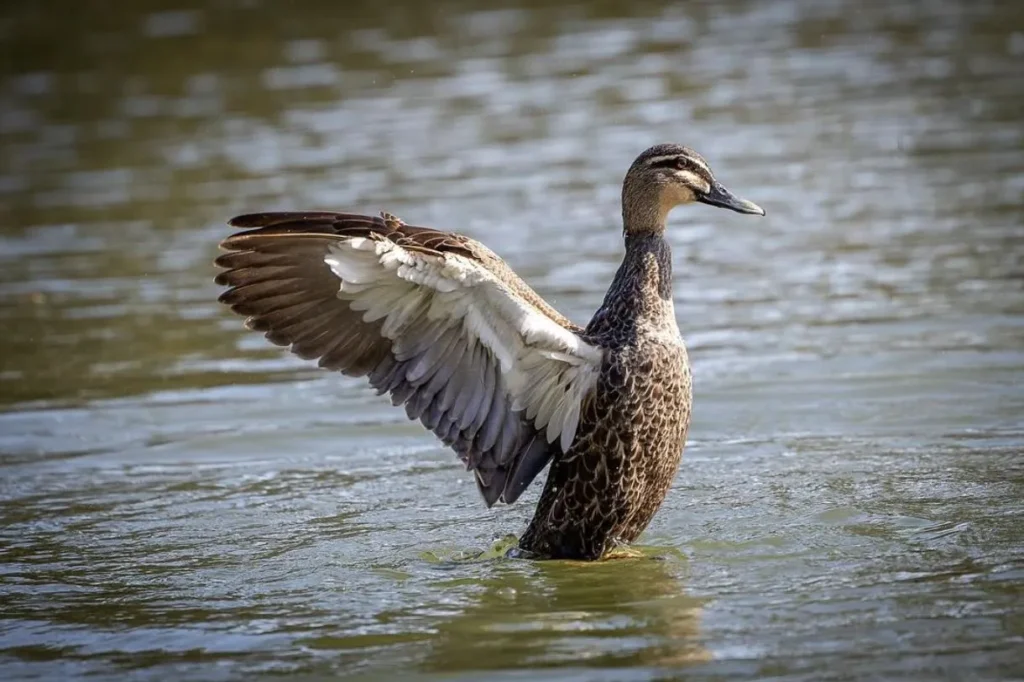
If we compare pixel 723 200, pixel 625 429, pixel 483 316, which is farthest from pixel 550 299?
pixel 483 316

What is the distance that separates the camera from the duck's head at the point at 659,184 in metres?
7.27

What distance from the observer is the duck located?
663 centimetres

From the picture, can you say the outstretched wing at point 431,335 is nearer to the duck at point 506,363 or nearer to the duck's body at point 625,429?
the duck at point 506,363

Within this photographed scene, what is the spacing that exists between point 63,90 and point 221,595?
507 inches

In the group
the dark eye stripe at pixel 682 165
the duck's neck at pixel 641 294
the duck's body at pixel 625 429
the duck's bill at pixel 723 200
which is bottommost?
the duck's body at pixel 625 429

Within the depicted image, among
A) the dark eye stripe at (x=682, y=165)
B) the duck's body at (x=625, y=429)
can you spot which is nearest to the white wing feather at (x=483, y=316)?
the duck's body at (x=625, y=429)

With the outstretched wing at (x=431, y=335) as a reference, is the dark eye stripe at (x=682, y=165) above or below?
above

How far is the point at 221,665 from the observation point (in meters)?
6.05

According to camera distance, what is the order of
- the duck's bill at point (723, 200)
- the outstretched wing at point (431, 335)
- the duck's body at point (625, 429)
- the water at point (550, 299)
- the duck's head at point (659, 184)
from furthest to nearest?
the duck's bill at point (723, 200) < the duck's head at point (659, 184) < the duck's body at point (625, 429) < the outstretched wing at point (431, 335) < the water at point (550, 299)

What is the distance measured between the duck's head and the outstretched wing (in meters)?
0.63

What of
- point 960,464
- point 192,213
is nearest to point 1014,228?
point 960,464

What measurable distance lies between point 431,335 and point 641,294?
921 millimetres

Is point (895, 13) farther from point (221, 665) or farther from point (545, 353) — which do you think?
point (221, 665)

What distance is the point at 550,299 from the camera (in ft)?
35.7
